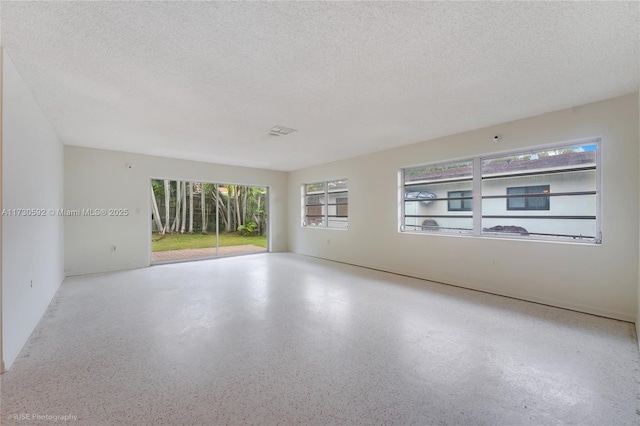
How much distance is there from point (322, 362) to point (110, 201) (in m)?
5.65

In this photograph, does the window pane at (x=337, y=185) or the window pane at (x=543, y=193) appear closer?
the window pane at (x=543, y=193)

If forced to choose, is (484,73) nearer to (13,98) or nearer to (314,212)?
(13,98)

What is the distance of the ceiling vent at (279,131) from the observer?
161 inches

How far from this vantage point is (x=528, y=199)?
3811 millimetres

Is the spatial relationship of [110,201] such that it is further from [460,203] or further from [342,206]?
[460,203]

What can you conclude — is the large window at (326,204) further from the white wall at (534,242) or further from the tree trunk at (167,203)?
the tree trunk at (167,203)

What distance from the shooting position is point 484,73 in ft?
8.23

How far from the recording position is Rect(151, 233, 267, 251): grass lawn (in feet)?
21.8

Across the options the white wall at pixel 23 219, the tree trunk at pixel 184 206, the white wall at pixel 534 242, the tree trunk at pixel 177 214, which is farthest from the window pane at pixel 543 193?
the tree trunk at pixel 177 214

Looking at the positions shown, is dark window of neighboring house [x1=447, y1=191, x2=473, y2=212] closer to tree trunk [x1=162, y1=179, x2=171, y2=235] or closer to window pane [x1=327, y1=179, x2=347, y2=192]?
window pane [x1=327, y1=179, x2=347, y2=192]

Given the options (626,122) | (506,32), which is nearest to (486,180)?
(626,122)

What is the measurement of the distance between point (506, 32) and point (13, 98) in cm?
403

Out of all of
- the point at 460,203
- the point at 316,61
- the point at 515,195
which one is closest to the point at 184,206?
the point at 316,61

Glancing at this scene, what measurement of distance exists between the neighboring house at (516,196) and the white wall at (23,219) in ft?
17.4
